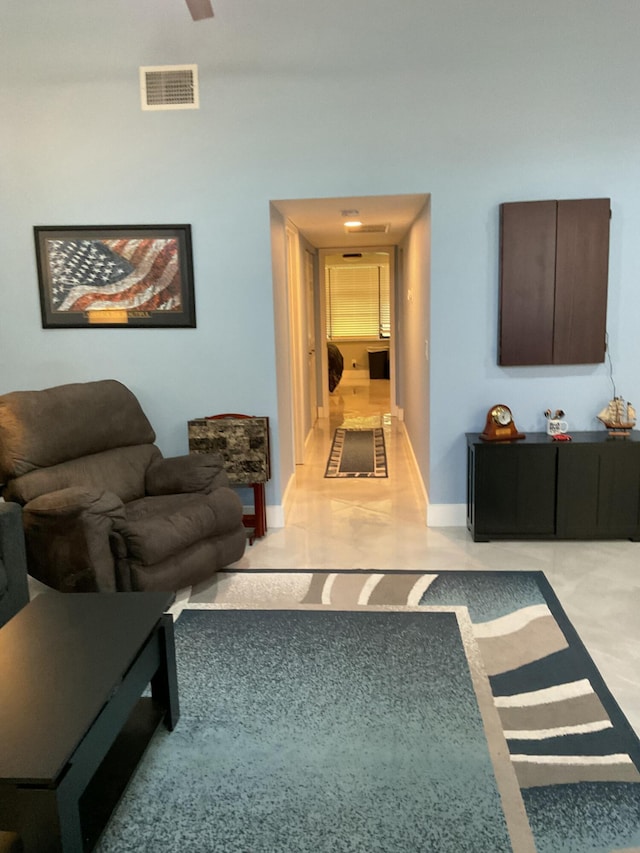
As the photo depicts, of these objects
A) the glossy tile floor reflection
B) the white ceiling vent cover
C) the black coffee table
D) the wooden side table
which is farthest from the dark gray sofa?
the white ceiling vent cover

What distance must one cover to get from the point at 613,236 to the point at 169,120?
2697 mm

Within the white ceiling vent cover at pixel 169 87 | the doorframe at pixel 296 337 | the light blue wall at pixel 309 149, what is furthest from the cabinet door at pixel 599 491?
the white ceiling vent cover at pixel 169 87

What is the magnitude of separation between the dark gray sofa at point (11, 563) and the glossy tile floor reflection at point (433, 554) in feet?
2.79

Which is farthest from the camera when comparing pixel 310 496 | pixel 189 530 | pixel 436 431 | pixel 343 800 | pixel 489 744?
pixel 310 496

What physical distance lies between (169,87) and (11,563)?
2.81m

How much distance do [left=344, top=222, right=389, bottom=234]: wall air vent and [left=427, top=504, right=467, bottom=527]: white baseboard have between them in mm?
2361

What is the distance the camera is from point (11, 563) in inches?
107

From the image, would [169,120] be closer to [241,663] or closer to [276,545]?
[276,545]

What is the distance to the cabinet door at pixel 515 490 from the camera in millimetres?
3771

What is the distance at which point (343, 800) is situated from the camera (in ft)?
6.24

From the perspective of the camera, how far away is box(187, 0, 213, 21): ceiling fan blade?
9.25 ft

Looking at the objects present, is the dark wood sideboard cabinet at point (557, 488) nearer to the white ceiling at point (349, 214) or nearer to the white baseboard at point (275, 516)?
the white baseboard at point (275, 516)

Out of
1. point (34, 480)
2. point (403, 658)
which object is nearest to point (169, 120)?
point (34, 480)

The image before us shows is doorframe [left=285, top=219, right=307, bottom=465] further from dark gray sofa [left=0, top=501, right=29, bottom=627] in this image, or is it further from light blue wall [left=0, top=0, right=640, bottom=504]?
dark gray sofa [left=0, top=501, right=29, bottom=627]
